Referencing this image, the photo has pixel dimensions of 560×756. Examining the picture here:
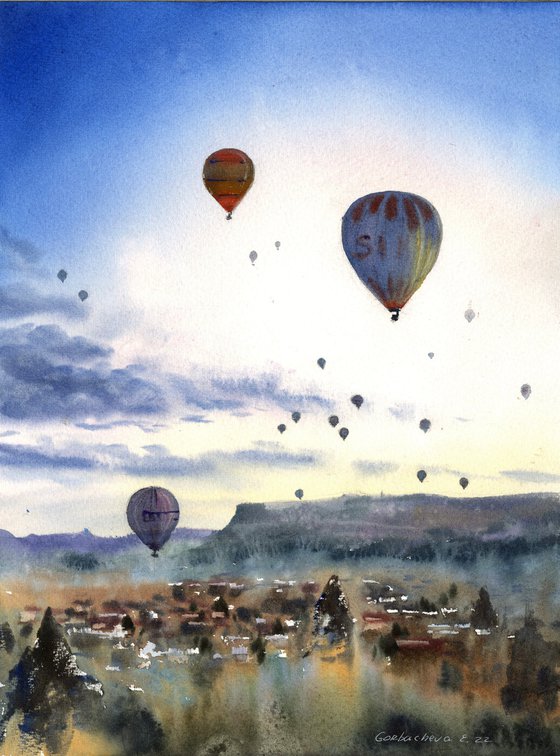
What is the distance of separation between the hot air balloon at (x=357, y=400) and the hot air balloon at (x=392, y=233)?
43 cm

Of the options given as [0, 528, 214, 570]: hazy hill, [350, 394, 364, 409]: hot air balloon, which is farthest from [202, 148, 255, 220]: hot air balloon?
[0, 528, 214, 570]: hazy hill

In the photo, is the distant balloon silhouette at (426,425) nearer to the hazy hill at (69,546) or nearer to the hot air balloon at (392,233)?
the hot air balloon at (392,233)

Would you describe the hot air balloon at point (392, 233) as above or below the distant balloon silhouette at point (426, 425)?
above

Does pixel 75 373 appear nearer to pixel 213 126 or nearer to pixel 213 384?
pixel 213 384

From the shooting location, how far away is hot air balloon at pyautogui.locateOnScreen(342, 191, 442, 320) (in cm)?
650

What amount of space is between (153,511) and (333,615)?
102cm

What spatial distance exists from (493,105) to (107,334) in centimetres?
221

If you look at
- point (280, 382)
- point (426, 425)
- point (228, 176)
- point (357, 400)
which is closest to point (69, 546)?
point (280, 382)

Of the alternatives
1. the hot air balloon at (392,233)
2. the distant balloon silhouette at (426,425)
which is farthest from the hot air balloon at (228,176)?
the distant balloon silhouette at (426,425)

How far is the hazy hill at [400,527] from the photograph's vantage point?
21.3 ft

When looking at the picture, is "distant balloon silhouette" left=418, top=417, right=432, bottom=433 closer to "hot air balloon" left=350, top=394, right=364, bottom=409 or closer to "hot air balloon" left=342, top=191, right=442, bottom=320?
"hot air balloon" left=350, top=394, right=364, bottom=409

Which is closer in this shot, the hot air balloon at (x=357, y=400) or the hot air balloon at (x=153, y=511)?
the hot air balloon at (x=153, y=511)

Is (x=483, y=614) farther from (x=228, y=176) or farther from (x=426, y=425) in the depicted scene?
(x=228, y=176)

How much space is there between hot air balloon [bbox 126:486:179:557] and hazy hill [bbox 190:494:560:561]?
8.6 inches
